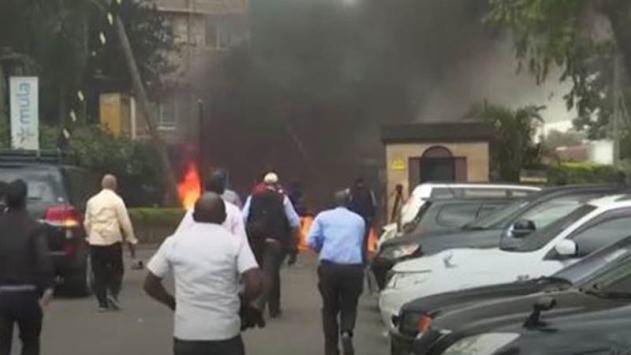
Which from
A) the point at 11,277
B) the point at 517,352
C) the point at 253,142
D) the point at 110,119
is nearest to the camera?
the point at 517,352

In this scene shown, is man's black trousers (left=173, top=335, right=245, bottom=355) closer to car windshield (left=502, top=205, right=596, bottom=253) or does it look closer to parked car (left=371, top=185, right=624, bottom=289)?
car windshield (left=502, top=205, right=596, bottom=253)

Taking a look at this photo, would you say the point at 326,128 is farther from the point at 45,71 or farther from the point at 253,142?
the point at 45,71

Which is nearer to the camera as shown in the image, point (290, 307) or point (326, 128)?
point (290, 307)

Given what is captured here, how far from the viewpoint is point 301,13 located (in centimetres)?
3784

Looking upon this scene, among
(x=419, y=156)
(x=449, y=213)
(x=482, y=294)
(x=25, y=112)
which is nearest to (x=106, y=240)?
(x=449, y=213)

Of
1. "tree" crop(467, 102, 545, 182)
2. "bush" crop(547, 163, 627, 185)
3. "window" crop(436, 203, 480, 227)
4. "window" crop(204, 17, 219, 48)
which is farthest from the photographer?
"window" crop(204, 17, 219, 48)

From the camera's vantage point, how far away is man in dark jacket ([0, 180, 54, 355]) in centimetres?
759

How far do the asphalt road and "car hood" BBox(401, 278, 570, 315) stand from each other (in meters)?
2.81

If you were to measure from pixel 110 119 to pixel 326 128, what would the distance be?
15.3m

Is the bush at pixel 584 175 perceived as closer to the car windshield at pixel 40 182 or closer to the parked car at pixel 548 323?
the car windshield at pixel 40 182

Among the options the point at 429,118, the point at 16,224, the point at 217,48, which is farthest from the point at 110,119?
the point at 16,224

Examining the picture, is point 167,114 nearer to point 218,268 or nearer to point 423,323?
point 423,323

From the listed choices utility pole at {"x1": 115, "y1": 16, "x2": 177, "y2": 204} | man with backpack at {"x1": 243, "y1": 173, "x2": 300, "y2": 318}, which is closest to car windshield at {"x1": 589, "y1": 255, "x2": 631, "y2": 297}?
man with backpack at {"x1": 243, "y1": 173, "x2": 300, "y2": 318}

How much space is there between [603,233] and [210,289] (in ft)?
13.4
